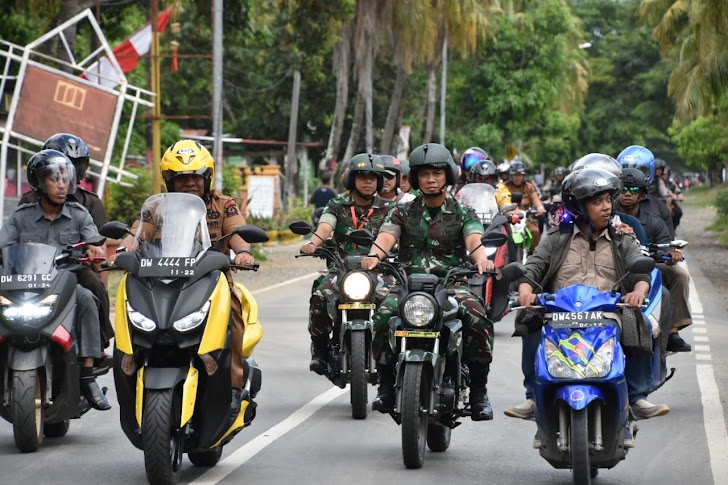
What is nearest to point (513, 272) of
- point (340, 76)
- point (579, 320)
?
point (579, 320)

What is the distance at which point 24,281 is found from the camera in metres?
8.59

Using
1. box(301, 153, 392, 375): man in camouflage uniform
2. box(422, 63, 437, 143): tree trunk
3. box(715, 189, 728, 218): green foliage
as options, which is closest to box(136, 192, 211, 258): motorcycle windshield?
box(301, 153, 392, 375): man in camouflage uniform

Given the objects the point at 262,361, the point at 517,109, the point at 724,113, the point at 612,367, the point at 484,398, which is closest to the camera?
the point at 612,367

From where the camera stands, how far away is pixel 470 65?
208 ft

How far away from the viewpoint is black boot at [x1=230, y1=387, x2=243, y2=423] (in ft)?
25.5

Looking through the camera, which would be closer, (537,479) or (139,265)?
(139,265)

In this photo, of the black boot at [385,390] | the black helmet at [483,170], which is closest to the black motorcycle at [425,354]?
the black boot at [385,390]

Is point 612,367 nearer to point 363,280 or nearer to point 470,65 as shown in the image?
point 363,280

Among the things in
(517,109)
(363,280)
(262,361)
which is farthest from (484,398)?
(517,109)

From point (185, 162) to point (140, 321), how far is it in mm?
1279

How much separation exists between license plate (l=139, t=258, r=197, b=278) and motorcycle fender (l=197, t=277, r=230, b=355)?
0.18 m

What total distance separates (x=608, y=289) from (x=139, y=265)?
251cm

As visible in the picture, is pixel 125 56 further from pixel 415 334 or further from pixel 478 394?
pixel 415 334

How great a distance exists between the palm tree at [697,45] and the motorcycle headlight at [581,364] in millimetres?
20730
